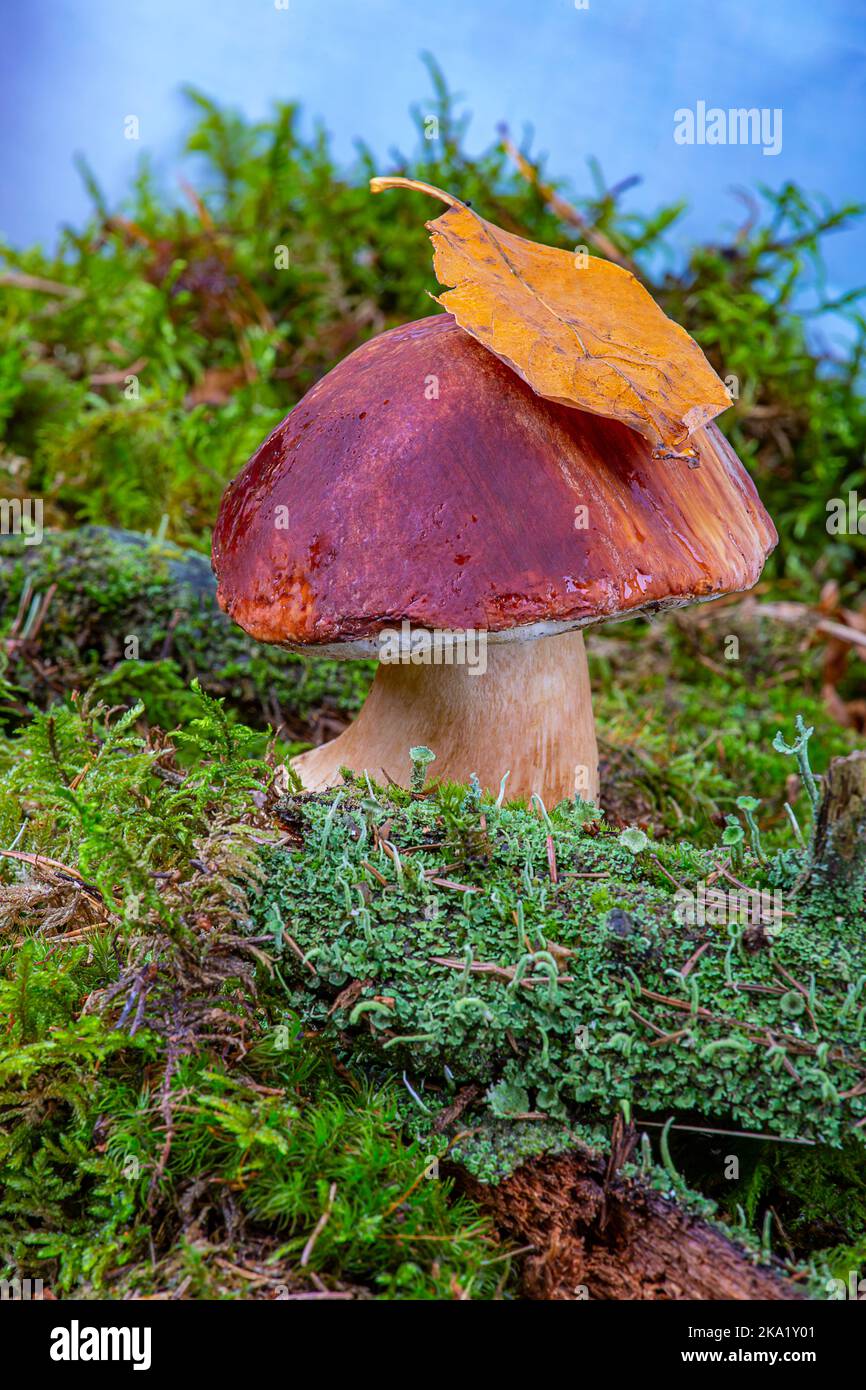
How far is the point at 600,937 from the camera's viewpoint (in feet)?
4.34

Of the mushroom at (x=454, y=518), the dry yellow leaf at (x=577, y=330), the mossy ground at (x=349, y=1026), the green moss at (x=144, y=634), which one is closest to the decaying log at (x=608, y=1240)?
the mossy ground at (x=349, y=1026)

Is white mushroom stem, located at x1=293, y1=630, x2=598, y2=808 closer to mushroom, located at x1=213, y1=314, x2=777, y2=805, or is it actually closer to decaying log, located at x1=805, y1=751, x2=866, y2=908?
mushroom, located at x1=213, y1=314, x2=777, y2=805

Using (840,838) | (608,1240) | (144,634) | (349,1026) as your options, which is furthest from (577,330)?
(144,634)

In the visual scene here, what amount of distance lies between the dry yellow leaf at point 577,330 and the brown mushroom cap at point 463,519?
0.29 ft

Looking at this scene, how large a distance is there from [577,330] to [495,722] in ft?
2.20

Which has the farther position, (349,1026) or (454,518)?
(454,518)

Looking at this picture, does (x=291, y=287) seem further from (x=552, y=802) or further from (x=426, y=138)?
(x=552, y=802)

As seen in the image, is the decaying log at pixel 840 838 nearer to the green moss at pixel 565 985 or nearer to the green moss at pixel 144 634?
the green moss at pixel 565 985

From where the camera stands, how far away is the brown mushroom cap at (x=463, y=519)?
144 centimetres

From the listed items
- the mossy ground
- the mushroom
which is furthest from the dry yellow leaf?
the mossy ground

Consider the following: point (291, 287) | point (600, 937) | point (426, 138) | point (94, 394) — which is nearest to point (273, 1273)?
point (600, 937)

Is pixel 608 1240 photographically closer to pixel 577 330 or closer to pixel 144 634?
pixel 577 330

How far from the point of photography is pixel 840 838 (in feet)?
4.40
